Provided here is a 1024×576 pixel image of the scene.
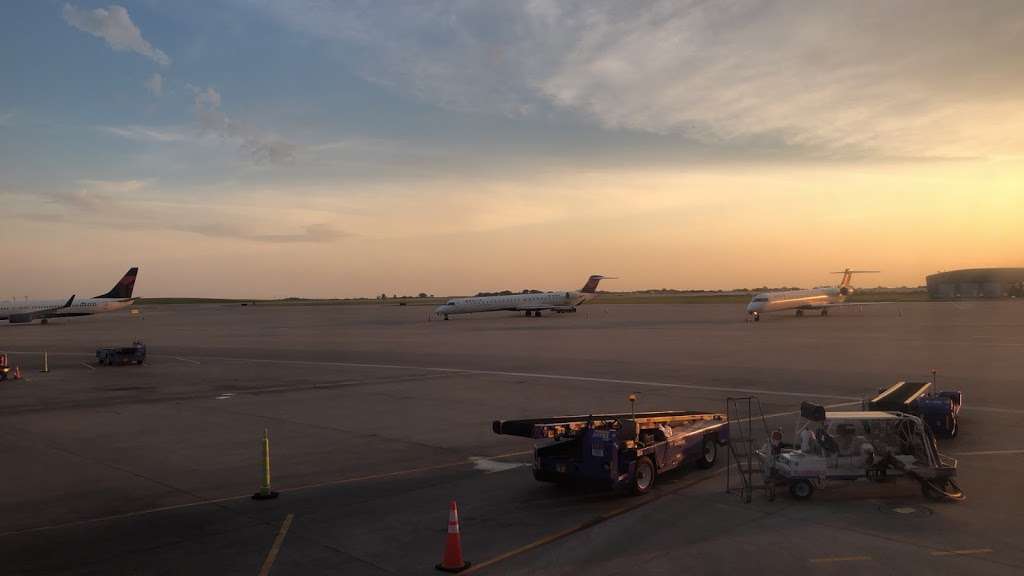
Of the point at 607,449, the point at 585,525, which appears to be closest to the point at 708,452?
the point at 607,449

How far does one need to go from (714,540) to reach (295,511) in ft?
22.5

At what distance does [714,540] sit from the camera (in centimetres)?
1036

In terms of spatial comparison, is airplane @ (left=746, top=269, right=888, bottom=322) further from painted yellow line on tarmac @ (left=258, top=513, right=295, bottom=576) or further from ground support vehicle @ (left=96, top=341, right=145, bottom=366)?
painted yellow line on tarmac @ (left=258, top=513, right=295, bottom=576)

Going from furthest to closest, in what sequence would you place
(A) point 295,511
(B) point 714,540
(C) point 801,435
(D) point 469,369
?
(D) point 469,369 < (C) point 801,435 < (A) point 295,511 < (B) point 714,540

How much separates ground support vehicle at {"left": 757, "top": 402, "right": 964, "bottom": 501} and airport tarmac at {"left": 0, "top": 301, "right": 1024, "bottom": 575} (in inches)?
16.0

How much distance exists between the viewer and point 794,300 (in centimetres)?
7819

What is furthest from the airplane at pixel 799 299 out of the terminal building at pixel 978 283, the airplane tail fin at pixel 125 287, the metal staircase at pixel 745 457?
the terminal building at pixel 978 283

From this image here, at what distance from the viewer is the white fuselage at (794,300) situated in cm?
7381

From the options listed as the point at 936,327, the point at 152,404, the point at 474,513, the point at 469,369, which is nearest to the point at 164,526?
the point at 474,513

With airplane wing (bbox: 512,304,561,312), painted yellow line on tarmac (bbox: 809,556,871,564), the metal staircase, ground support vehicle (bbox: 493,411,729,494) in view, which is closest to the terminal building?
airplane wing (bbox: 512,304,561,312)

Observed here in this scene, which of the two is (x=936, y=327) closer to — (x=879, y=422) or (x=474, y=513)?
(x=879, y=422)

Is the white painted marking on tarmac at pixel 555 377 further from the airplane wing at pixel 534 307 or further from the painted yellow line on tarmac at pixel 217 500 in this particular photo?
the airplane wing at pixel 534 307

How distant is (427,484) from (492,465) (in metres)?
2.03

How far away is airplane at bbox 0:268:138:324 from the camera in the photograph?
278 feet
